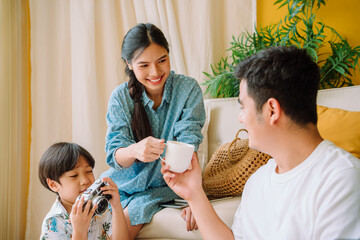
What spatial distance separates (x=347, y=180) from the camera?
2.70 feet

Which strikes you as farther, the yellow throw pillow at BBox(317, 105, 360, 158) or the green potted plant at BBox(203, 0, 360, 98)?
the green potted plant at BBox(203, 0, 360, 98)

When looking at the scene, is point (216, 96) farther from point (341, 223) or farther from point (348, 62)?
point (341, 223)

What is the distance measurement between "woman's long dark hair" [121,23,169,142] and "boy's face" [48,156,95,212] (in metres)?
0.36

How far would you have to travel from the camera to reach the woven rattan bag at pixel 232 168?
170 centimetres

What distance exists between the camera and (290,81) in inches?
37.7

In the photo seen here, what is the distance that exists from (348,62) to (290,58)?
132 centimetres

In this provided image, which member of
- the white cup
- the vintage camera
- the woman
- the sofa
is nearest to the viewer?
the white cup

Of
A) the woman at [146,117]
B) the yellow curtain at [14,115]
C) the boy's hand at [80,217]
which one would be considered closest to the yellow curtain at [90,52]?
the yellow curtain at [14,115]

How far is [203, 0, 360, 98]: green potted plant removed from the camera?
6.89 feet

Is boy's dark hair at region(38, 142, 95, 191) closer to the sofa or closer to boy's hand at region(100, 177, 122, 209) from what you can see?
boy's hand at region(100, 177, 122, 209)

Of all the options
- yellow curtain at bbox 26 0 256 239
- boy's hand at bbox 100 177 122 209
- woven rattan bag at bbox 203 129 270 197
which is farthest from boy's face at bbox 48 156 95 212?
yellow curtain at bbox 26 0 256 239

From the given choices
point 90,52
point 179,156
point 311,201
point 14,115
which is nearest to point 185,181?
point 179,156

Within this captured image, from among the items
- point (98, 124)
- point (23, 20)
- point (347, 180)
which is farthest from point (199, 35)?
point (347, 180)

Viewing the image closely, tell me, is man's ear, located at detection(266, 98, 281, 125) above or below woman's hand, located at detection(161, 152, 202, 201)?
above
